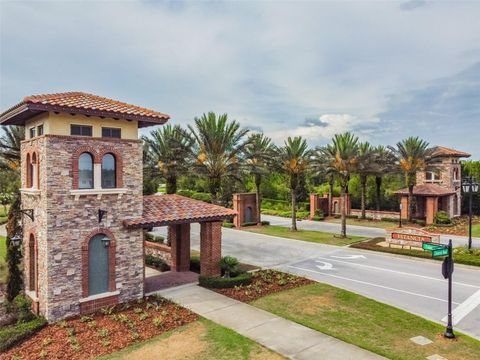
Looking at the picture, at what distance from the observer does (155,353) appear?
1044 cm

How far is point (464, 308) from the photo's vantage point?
14234mm

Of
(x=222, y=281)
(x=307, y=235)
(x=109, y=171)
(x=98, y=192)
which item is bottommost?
(x=307, y=235)

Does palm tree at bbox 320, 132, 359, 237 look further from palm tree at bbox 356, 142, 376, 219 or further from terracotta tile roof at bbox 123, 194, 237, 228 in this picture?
terracotta tile roof at bbox 123, 194, 237, 228

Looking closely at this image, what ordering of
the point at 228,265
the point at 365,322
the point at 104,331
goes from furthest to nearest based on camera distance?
the point at 228,265 → the point at 365,322 → the point at 104,331

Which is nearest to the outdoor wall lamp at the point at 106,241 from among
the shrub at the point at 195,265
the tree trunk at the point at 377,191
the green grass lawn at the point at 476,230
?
the shrub at the point at 195,265

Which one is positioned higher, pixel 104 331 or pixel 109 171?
pixel 109 171

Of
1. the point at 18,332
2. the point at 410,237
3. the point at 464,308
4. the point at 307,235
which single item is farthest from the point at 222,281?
the point at 307,235

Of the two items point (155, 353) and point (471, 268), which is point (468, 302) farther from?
point (155, 353)

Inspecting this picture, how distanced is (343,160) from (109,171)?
21.6 metres

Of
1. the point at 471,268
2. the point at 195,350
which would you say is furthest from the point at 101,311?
the point at 471,268

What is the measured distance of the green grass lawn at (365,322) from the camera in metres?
10.6

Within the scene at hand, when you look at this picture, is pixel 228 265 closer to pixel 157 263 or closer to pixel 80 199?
pixel 157 263

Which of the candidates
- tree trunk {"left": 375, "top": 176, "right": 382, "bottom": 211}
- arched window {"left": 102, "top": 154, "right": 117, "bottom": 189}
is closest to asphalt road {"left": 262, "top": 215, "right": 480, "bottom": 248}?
tree trunk {"left": 375, "top": 176, "right": 382, "bottom": 211}

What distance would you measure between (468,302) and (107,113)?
1635 cm
